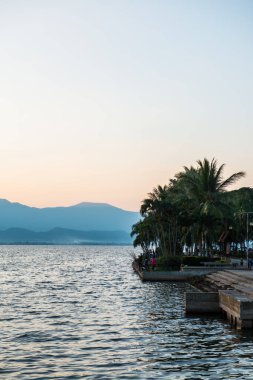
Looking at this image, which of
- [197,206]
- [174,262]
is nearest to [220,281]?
[174,262]

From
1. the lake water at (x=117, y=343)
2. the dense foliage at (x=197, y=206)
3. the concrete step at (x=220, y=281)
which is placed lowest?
the lake water at (x=117, y=343)

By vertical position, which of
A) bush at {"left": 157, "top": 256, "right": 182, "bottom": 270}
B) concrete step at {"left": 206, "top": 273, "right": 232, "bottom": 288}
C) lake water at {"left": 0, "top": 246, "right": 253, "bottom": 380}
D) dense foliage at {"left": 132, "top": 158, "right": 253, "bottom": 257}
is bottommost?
lake water at {"left": 0, "top": 246, "right": 253, "bottom": 380}

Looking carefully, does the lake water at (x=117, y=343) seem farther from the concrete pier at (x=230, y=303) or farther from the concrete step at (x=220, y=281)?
the concrete step at (x=220, y=281)

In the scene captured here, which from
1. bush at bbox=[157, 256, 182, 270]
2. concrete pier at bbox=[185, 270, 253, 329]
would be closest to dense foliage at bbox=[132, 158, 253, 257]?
bush at bbox=[157, 256, 182, 270]

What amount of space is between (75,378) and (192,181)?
2534 inches

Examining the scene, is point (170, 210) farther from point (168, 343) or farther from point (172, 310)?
point (168, 343)

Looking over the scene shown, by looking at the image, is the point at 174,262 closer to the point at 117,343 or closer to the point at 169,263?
the point at 169,263

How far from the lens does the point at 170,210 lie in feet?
283

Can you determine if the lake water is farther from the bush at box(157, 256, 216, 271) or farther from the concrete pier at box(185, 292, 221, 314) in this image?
the bush at box(157, 256, 216, 271)

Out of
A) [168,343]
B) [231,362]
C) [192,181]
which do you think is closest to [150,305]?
[168,343]

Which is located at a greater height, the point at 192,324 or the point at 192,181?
the point at 192,181

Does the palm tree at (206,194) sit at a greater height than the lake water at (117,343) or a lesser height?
greater

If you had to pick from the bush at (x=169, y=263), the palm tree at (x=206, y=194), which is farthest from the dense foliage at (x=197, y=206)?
the bush at (x=169, y=263)

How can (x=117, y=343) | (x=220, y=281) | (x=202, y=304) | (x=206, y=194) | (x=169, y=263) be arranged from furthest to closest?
(x=206, y=194), (x=169, y=263), (x=220, y=281), (x=202, y=304), (x=117, y=343)
